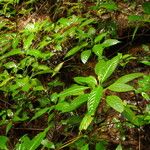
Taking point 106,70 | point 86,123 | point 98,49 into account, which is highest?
point 106,70

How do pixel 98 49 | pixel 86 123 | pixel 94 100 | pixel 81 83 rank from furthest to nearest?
1. pixel 98 49
2. pixel 81 83
3. pixel 86 123
4. pixel 94 100

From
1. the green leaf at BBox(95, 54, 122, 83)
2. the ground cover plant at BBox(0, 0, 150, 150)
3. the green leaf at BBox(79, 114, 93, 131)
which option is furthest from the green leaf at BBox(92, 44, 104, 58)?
the green leaf at BBox(79, 114, 93, 131)

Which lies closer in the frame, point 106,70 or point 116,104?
point 116,104

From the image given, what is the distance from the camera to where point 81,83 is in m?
1.81

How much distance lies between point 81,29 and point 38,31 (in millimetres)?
518

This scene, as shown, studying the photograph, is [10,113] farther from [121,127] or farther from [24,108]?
[121,127]

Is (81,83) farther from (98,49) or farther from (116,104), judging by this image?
(98,49)

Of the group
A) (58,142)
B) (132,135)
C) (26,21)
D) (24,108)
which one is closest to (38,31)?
(26,21)

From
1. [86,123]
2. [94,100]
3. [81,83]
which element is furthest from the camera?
[81,83]

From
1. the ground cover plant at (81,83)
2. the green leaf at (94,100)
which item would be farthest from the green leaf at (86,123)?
the green leaf at (94,100)

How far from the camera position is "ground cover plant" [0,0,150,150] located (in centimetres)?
170

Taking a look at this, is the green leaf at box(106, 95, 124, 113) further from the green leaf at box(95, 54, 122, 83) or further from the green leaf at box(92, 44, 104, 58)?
the green leaf at box(92, 44, 104, 58)

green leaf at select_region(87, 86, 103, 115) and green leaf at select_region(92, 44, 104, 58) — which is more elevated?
green leaf at select_region(87, 86, 103, 115)

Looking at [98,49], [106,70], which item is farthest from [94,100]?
[98,49]
